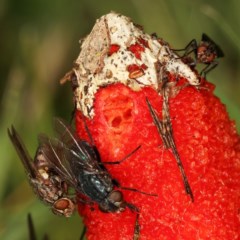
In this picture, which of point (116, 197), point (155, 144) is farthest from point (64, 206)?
point (155, 144)

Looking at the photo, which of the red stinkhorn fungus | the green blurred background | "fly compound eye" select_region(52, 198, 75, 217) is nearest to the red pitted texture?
the red stinkhorn fungus

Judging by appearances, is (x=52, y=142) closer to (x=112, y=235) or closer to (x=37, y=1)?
(x=112, y=235)

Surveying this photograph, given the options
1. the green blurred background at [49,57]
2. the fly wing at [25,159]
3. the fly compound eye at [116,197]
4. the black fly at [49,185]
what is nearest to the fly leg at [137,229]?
the fly compound eye at [116,197]

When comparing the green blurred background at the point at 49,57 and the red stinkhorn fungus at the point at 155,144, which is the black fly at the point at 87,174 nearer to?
the red stinkhorn fungus at the point at 155,144

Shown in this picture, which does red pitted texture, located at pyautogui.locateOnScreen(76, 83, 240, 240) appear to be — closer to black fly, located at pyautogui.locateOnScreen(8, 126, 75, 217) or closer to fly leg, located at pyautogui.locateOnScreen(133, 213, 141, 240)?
fly leg, located at pyautogui.locateOnScreen(133, 213, 141, 240)

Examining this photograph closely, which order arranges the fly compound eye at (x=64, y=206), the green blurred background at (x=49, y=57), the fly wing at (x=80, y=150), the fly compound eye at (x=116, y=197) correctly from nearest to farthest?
the fly compound eye at (x=116, y=197) → the fly wing at (x=80, y=150) → the fly compound eye at (x=64, y=206) → the green blurred background at (x=49, y=57)

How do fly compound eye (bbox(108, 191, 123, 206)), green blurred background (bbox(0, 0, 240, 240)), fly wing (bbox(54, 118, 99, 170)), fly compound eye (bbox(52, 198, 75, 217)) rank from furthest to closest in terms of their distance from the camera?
green blurred background (bbox(0, 0, 240, 240)) < fly compound eye (bbox(52, 198, 75, 217)) < fly wing (bbox(54, 118, 99, 170)) < fly compound eye (bbox(108, 191, 123, 206))
